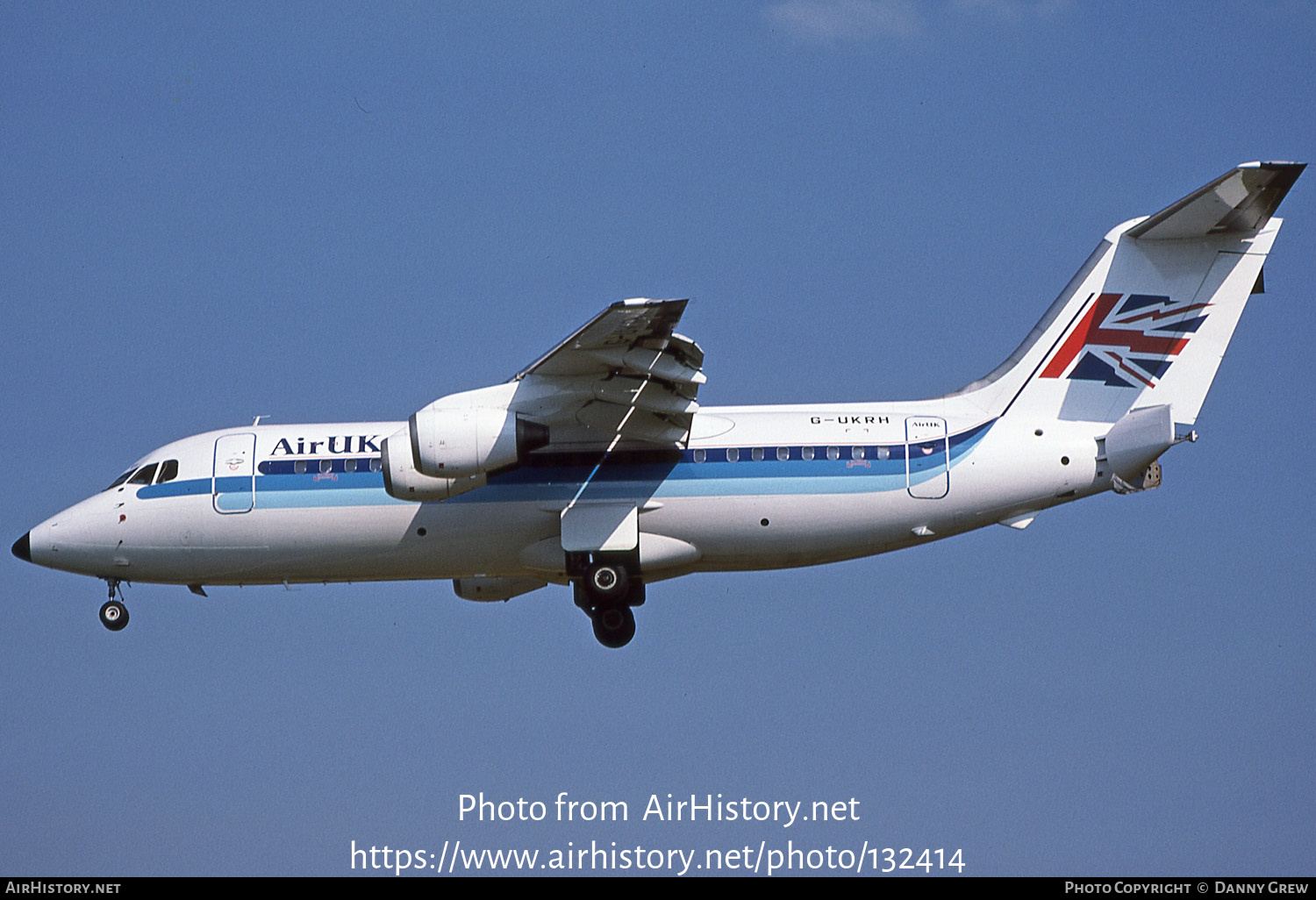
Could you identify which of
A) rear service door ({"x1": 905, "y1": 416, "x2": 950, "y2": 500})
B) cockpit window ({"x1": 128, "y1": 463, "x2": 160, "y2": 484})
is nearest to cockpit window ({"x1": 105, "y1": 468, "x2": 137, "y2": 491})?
cockpit window ({"x1": 128, "y1": 463, "x2": 160, "y2": 484})

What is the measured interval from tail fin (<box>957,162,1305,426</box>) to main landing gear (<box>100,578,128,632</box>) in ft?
30.1

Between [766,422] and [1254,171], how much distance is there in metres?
5.21

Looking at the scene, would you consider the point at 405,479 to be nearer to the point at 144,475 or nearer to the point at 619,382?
the point at 619,382

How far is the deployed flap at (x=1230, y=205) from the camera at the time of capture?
16672 mm

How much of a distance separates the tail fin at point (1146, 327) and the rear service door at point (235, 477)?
7366 millimetres

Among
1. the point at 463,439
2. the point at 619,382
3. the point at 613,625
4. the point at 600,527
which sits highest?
the point at 619,382

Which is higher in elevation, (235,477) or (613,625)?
(235,477)

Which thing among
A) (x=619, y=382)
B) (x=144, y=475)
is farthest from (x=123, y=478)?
(x=619, y=382)

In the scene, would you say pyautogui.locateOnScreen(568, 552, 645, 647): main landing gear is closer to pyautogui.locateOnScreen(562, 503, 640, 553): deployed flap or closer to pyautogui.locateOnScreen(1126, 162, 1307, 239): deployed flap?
pyautogui.locateOnScreen(562, 503, 640, 553): deployed flap

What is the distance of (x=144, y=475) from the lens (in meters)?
18.8

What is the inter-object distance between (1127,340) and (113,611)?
11052mm

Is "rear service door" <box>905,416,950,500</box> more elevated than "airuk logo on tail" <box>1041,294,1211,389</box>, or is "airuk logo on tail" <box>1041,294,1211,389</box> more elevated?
"airuk logo on tail" <box>1041,294,1211,389</box>

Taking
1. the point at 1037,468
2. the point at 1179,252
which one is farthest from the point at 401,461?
the point at 1179,252

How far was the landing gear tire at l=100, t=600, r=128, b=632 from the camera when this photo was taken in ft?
62.3
